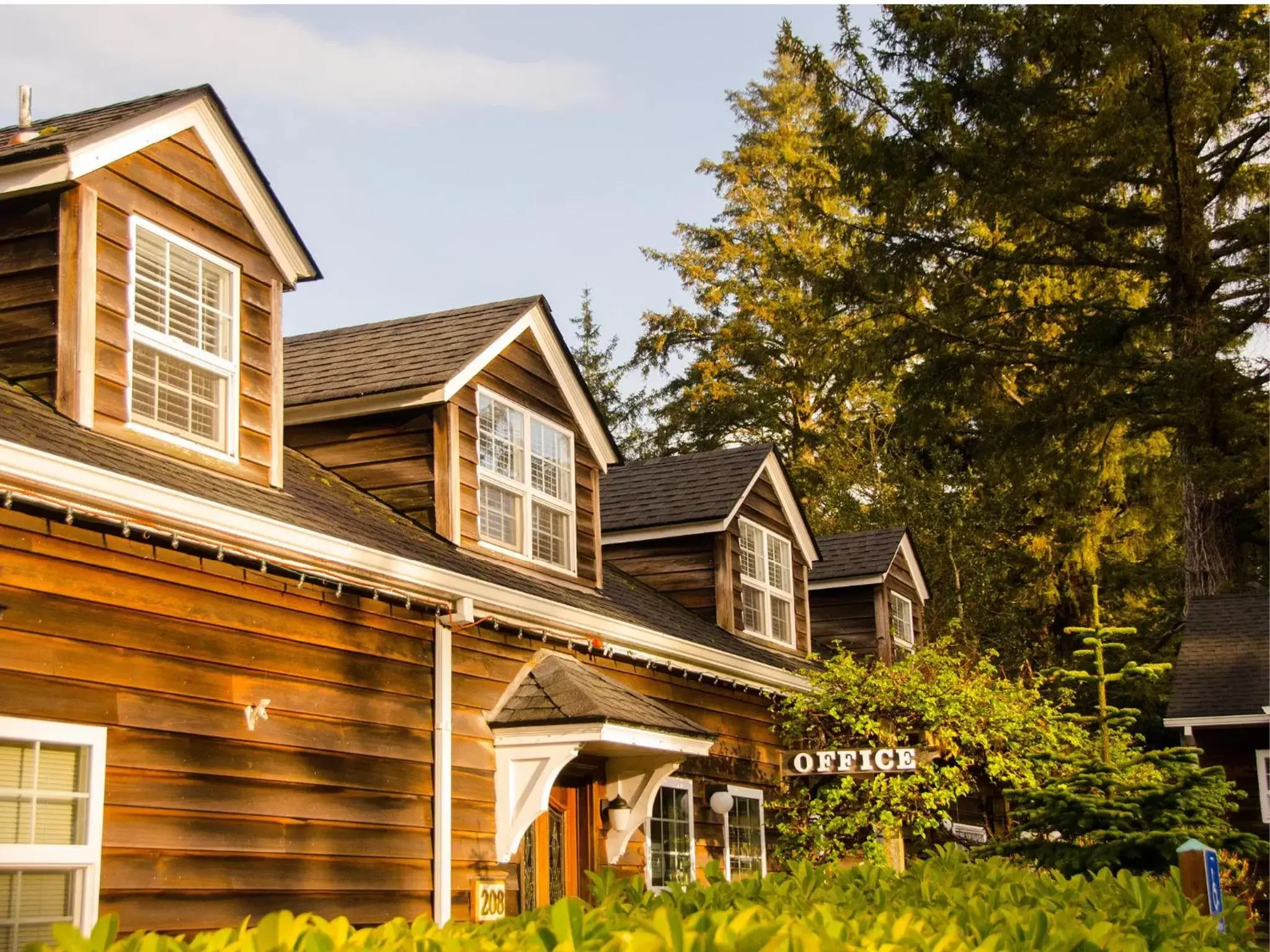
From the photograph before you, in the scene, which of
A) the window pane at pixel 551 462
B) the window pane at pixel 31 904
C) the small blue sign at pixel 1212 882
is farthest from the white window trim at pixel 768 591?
the window pane at pixel 31 904

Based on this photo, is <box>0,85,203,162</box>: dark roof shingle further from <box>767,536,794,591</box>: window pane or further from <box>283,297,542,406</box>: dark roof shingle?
<box>767,536,794,591</box>: window pane

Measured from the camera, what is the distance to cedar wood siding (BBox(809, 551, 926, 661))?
71.5 feet

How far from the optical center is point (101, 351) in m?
8.63

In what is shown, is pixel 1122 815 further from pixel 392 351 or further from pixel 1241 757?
pixel 1241 757

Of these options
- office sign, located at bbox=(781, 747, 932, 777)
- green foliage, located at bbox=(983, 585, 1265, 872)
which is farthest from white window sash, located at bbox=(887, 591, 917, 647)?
green foliage, located at bbox=(983, 585, 1265, 872)

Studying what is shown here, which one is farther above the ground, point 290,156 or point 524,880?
point 290,156

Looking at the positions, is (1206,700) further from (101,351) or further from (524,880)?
(101,351)

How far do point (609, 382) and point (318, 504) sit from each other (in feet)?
116

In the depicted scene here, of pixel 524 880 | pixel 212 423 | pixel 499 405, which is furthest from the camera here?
pixel 499 405

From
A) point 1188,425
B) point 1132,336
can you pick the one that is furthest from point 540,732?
point 1132,336

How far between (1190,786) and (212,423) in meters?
8.97

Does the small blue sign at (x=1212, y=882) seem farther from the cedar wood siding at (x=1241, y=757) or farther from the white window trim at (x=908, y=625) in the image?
the cedar wood siding at (x=1241, y=757)

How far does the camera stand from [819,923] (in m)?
4.02

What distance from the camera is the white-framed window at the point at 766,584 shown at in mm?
17859
